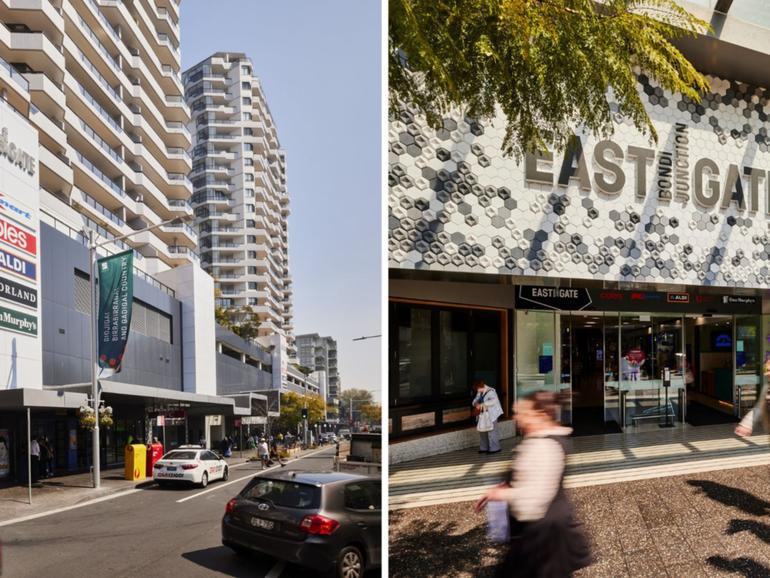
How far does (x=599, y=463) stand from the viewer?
344 inches

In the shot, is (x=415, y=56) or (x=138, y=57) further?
(x=415, y=56)

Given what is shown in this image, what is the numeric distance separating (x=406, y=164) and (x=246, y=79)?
3824 mm

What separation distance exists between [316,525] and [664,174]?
760 cm

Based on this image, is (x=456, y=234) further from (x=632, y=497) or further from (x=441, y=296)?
(x=632, y=497)

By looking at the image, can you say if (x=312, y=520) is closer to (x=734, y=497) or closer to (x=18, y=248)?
(x=18, y=248)

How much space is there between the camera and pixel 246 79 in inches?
123

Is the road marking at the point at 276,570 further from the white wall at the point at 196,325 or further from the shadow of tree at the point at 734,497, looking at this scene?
the shadow of tree at the point at 734,497

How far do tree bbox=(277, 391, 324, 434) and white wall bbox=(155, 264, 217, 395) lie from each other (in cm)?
40

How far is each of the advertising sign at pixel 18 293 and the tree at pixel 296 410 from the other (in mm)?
1236

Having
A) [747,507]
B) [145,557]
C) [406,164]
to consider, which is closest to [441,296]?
[406,164]

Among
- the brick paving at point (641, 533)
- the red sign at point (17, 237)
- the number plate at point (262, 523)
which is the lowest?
the brick paving at point (641, 533)

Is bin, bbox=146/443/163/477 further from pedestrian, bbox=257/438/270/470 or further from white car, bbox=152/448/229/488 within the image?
pedestrian, bbox=257/438/270/470

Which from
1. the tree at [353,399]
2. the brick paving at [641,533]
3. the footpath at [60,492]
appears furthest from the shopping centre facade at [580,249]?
the footpath at [60,492]

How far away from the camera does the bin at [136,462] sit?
2580mm
